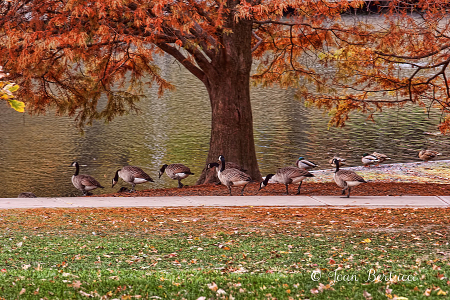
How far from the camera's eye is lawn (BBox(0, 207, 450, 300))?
19.4 ft

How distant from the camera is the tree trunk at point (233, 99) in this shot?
1597 centimetres

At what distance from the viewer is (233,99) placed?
16031 mm

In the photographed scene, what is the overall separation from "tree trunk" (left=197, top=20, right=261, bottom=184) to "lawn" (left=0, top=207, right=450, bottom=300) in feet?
16.8

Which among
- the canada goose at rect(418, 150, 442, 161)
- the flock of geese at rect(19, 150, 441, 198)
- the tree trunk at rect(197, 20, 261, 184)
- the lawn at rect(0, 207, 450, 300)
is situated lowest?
the lawn at rect(0, 207, 450, 300)

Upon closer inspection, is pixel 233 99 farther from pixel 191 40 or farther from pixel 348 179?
pixel 348 179

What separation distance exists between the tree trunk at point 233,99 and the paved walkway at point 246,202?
10.8 ft

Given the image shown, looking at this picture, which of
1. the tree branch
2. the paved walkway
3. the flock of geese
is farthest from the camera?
the tree branch

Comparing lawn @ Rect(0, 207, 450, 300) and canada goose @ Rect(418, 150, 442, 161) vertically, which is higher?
canada goose @ Rect(418, 150, 442, 161)

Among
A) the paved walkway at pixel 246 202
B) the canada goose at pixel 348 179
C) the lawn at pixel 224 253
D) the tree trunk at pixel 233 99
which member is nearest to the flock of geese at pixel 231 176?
the canada goose at pixel 348 179

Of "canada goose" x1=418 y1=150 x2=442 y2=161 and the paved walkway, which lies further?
"canada goose" x1=418 y1=150 x2=442 y2=161

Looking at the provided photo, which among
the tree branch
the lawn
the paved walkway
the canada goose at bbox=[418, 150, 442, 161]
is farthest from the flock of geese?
the canada goose at bbox=[418, 150, 442, 161]

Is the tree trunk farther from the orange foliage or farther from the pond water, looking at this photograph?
the pond water

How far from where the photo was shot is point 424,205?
11820 millimetres

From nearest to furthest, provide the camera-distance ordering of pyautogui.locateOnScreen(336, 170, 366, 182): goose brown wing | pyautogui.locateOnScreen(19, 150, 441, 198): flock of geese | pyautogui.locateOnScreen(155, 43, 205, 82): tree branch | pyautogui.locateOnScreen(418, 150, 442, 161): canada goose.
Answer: pyautogui.locateOnScreen(336, 170, 366, 182): goose brown wing, pyautogui.locateOnScreen(19, 150, 441, 198): flock of geese, pyautogui.locateOnScreen(155, 43, 205, 82): tree branch, pyautogui.locateOnScreen(418, 150, 442, 161): canada goose
